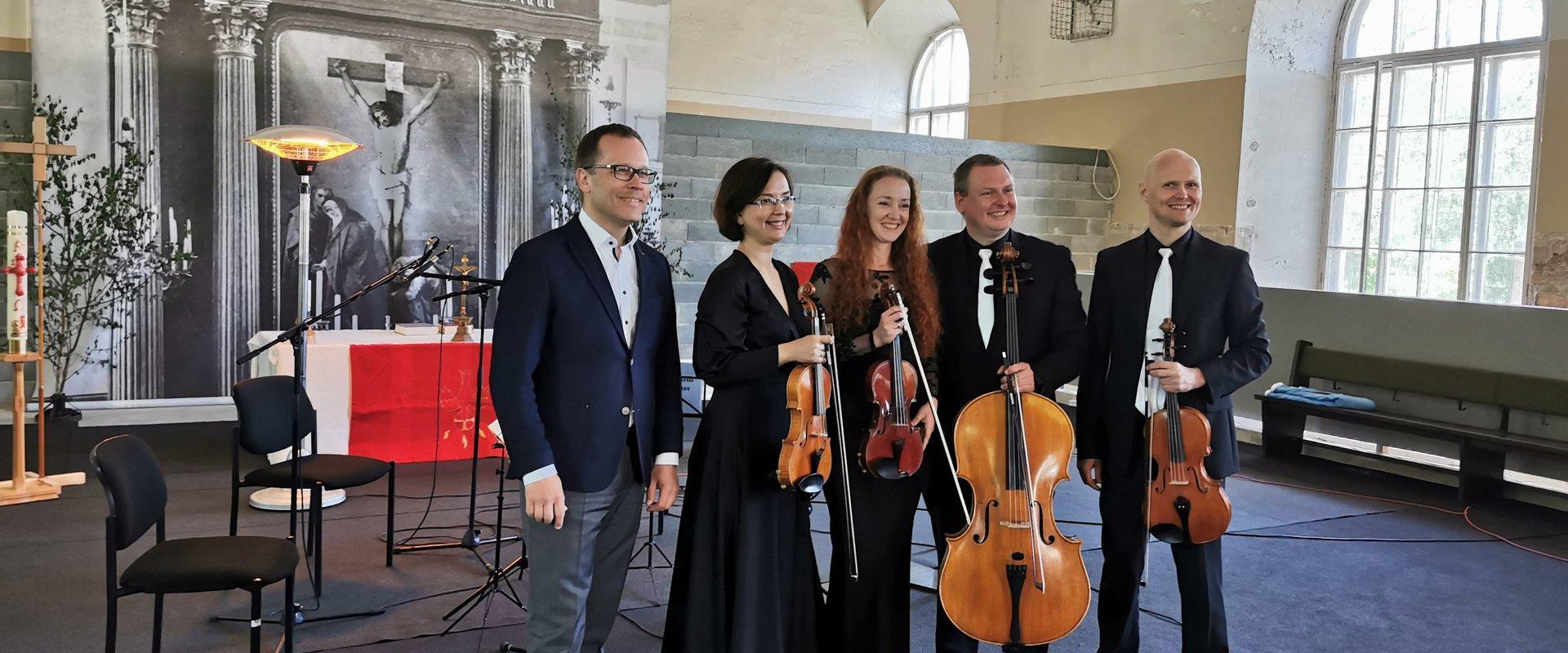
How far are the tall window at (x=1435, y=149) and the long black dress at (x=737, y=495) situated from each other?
661 cm

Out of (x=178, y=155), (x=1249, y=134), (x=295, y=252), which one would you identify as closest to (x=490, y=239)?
(x=295, y=252)

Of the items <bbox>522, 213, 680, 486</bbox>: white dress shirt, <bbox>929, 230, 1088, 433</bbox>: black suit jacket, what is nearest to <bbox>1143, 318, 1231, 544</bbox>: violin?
<bbox>929, 230, 1088, 433</bbox>: black suit jacket

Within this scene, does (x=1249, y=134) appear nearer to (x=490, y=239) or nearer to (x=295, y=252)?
(x=490, y=239)

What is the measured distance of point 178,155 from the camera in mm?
6465

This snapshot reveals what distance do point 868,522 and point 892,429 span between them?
274 mm

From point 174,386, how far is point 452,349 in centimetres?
233

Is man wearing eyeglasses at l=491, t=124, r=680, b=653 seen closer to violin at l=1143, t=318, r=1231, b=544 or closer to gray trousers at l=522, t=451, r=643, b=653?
gray trousers at l=522, t=451, r=643, b=653

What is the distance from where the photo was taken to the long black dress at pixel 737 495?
254 cm

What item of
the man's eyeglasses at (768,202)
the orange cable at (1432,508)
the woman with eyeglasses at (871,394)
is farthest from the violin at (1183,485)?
the orange cable at (1432,508)

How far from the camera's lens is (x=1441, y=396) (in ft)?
19.6

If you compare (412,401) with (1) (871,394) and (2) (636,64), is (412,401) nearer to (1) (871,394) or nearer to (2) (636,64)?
(2) (636,64)

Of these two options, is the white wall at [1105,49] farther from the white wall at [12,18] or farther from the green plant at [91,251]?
the white wall at [12,18]

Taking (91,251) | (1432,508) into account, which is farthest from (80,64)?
(1432,508)

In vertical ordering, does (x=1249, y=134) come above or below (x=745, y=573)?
above
